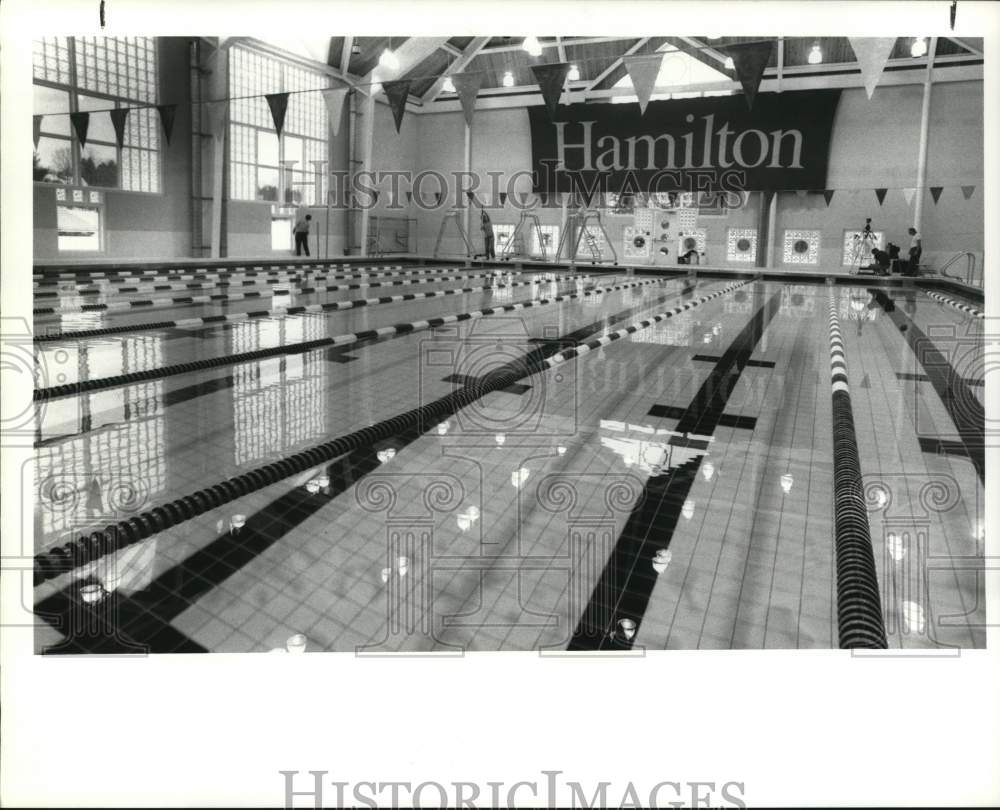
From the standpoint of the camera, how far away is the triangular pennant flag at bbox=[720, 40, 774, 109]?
19.3 feet

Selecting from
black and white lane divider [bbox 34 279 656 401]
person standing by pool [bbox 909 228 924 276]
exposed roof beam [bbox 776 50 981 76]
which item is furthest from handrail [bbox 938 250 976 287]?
black and white lane divider [bbox 34 279 656 401]

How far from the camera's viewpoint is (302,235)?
1530 centimetres

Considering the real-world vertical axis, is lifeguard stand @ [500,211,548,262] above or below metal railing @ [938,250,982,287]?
Result: above

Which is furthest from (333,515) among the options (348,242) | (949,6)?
(348,242)

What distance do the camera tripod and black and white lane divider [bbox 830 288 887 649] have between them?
13816mm

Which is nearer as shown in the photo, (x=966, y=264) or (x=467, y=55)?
(x=966, y=264)

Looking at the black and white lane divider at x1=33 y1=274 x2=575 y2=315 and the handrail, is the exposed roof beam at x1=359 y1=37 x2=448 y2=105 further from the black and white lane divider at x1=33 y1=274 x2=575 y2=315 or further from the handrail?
the handrail

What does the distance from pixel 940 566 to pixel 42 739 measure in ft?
6.97

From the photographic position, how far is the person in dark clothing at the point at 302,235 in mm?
15125

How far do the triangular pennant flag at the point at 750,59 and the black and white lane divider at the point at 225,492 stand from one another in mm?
3801

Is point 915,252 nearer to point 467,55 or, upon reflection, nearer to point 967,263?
point 967,263

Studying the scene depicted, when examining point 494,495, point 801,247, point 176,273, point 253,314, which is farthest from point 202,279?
point 801,247

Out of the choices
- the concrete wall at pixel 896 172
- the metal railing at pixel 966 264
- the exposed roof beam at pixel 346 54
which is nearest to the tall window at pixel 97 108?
the exposed roof beam at pixel 346 54

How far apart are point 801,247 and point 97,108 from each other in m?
13.5
